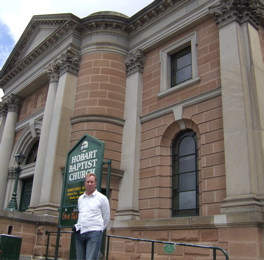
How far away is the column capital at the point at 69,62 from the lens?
16203 millimetres

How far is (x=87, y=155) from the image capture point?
855 centimetres

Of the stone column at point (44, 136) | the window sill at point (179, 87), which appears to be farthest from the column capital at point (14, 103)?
the window sill at point (179, 87)

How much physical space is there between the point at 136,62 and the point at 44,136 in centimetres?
548

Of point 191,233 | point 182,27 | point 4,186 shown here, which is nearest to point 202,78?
point 182,27

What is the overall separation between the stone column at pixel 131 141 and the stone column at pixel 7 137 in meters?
8.75

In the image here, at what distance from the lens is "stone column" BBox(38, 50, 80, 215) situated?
549 inches

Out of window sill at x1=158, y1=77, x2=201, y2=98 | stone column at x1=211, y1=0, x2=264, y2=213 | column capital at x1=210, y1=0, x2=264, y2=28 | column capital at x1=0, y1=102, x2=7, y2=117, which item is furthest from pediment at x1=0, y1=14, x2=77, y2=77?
stone column at x1=211, y1=0, x2=264, y2=213

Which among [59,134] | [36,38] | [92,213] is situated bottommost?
[92,213]

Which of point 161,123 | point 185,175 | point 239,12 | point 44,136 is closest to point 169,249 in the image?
point 185,175

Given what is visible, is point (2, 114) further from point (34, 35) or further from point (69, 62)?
point (69, 62)

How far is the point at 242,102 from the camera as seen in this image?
1062cm

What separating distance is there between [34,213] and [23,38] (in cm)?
1187

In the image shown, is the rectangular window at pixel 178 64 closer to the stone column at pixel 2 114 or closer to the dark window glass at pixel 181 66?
the dark window glass at pixel 181 66

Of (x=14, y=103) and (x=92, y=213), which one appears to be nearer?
(x=92, y=213)
